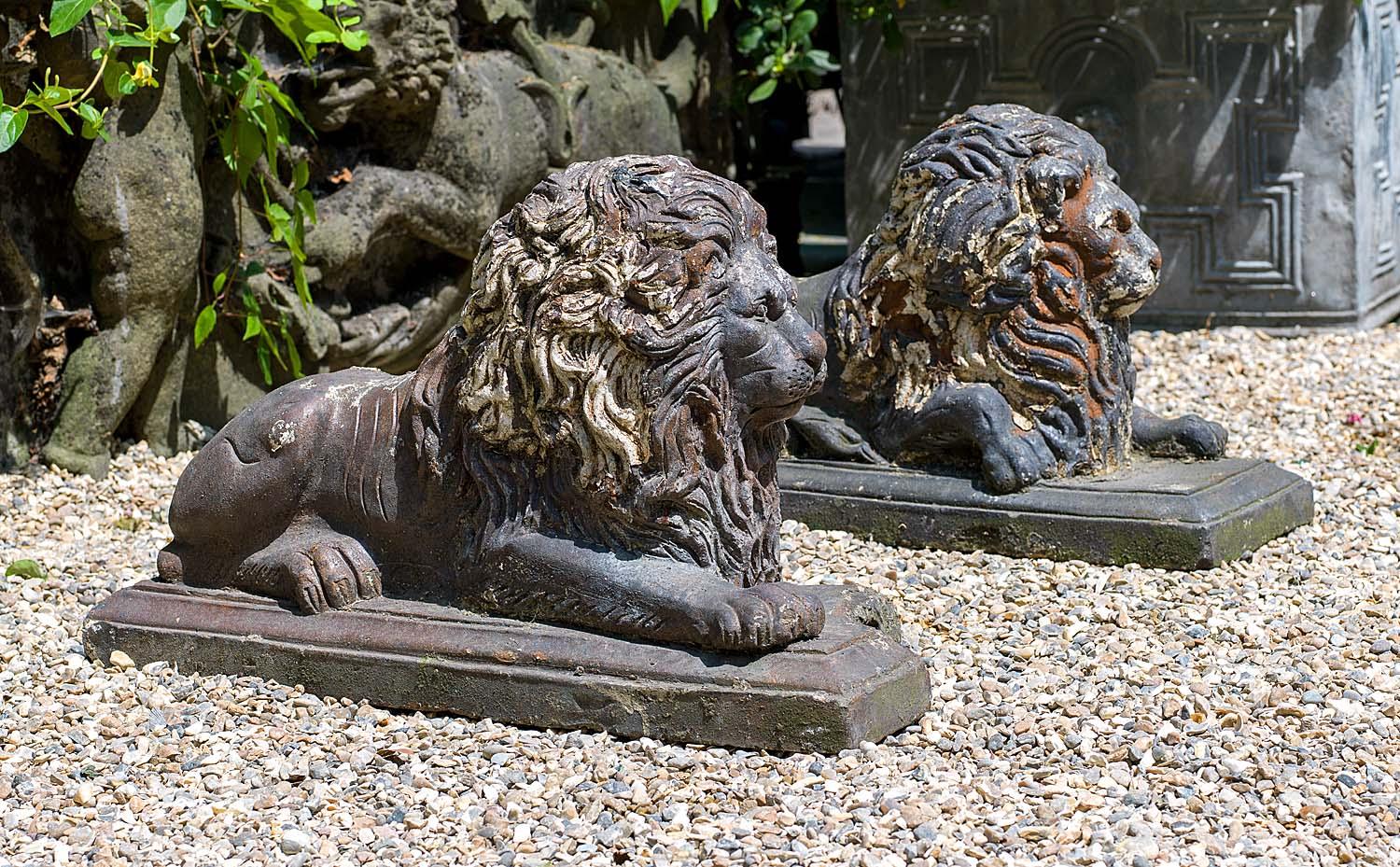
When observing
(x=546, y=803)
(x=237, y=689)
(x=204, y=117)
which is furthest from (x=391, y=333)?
(x=546, y=803)

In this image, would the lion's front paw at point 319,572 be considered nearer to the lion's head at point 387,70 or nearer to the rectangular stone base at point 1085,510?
the rectangular stone base at point 1085,510

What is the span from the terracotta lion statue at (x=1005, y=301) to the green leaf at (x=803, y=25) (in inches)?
132

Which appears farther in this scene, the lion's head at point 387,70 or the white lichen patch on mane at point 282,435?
the lion's head at point 387,70

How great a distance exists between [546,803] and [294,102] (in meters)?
3.86

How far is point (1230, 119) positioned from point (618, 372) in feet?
17.7

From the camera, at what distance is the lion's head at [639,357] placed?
142 inches

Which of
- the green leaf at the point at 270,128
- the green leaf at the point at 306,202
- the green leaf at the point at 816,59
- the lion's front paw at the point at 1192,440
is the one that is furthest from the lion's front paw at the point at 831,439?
the green leaf at the point at 816,59

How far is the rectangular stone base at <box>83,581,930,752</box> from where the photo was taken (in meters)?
3.55

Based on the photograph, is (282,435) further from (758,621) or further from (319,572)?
(758,621)

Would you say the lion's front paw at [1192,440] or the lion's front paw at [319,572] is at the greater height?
the lion's front paw at [319,572]

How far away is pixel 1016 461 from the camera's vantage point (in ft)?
16.6

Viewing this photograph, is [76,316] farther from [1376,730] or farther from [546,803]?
[1376,730]

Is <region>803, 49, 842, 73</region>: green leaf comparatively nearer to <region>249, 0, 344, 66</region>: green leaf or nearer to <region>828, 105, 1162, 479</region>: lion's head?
<region>249, 0, 344, 66</region>: green leaf

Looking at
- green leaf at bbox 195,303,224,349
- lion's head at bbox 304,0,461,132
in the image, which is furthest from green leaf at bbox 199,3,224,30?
green leaf at bbox 195,303,224,349
